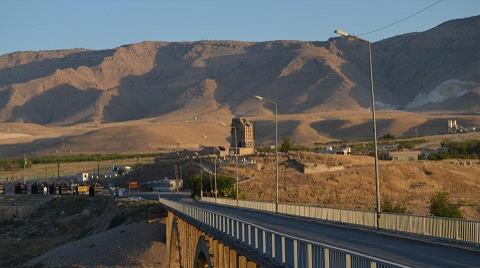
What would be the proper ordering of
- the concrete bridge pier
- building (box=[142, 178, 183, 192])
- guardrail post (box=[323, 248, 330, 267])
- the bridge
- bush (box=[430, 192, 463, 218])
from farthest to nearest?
building (box=[142, 178, 183, 192])
bush (box=[430, 192, 463, 218])
the concrete bridge pier
the bridge
guardrail post (box=[323, 248, 330, 267])

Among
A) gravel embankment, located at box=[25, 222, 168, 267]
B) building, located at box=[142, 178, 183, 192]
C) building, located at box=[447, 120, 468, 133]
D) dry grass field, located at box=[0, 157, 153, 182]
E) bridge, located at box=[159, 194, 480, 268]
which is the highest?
building, located at box=[447, 120, 468, 133]

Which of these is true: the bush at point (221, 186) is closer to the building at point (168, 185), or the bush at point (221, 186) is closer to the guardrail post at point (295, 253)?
the building at point (168, 185)

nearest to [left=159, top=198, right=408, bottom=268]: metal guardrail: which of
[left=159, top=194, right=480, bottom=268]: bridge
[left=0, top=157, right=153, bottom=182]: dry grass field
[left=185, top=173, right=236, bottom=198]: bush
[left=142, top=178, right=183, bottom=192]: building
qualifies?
[left=159, top=194, right=480, bottom=268]: bridge

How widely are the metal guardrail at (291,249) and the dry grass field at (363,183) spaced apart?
5720 centimetres

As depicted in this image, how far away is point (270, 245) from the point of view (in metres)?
24.7

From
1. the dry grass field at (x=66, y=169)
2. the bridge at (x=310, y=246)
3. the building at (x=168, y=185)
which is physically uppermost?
the dry grass field at (x=66, y=169)

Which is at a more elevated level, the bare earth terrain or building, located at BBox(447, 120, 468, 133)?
building, located at BBox(447, 120, 468, 133)

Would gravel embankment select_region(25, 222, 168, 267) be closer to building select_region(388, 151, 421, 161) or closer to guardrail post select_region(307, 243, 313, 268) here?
guardrail post select_region(307, 243, 313, 268)

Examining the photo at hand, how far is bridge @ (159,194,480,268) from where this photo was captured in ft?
68.5

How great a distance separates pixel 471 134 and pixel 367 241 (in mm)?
146165

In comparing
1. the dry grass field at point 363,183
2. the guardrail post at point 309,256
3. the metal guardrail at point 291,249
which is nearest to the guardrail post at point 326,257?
the metal guardrail at point 291,249

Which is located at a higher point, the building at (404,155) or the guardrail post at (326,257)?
the building at (404,155)

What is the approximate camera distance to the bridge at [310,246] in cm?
2088

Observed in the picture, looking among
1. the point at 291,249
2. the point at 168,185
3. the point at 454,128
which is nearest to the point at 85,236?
the point at 168,185
